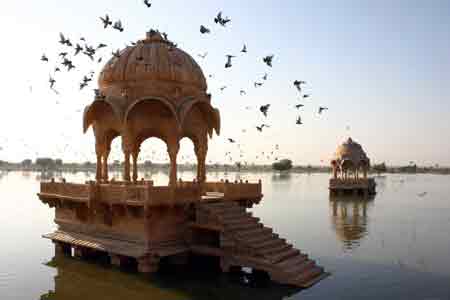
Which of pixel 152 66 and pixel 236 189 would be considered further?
pixel 236 189

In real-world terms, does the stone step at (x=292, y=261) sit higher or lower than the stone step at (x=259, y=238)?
lower

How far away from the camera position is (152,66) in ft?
52.8

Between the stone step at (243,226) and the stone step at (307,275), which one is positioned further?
the stone step at (243,226)

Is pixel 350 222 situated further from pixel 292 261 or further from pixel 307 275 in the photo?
pixel 307 275

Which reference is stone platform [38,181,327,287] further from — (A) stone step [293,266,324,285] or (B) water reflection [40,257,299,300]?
(B) water reflection [40,257,299,300]

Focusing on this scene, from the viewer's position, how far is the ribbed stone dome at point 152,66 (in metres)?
16.1

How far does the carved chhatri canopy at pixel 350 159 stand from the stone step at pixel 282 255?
39.8 metres

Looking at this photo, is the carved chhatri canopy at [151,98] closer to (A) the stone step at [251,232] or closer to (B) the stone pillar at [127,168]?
(B) the stone pillar at [127,168]

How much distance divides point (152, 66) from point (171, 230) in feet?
21.0

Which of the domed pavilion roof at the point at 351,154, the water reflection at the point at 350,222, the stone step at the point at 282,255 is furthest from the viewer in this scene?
the domed pavilion roof at the point at 351,154

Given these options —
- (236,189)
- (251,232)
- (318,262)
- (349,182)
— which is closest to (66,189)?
(236,189)

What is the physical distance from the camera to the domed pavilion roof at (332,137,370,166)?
5184cm

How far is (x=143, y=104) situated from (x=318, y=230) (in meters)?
13.5

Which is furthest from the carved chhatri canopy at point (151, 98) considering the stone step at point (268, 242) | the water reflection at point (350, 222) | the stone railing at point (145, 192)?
the water reflection at point (350, 222)
